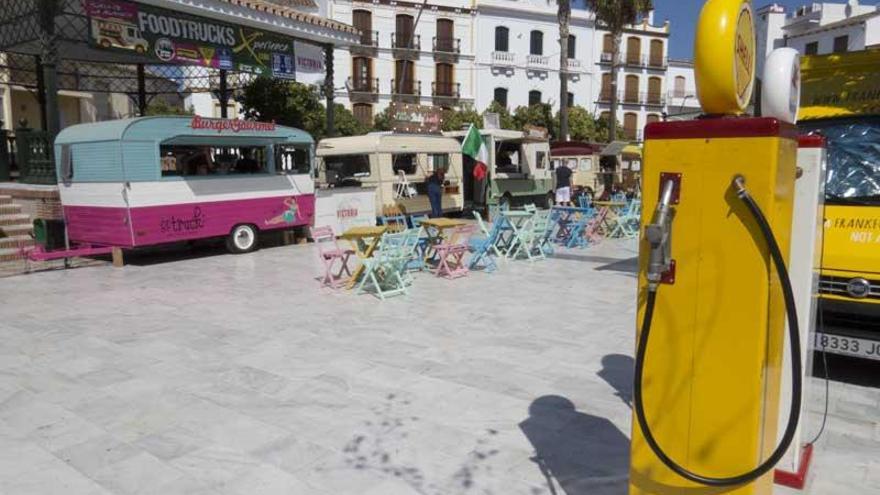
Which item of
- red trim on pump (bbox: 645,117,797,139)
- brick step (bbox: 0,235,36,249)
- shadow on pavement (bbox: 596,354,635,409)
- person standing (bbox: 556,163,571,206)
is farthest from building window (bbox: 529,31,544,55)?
red trim on pump (bbox: 645,117,797,139)

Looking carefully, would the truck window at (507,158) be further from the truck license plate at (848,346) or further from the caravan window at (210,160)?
the truck license plate at (848,346)

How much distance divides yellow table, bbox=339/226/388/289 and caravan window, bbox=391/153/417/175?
7313 mm

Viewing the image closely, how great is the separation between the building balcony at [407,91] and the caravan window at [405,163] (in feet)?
67.2

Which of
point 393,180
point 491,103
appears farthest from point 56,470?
point 491,103

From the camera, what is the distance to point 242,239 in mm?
11734

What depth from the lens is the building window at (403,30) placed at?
1427 inches

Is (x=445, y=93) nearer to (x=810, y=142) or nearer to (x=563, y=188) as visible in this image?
(x=563, y=188)

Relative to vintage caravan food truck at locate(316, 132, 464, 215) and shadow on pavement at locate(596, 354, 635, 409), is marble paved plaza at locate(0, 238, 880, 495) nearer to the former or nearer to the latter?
shadow on pavement at locate(596, 354, 635, 409)

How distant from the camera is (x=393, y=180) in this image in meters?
15.3

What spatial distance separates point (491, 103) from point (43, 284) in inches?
1214

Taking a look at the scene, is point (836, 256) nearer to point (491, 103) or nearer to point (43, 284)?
point (43, 284)

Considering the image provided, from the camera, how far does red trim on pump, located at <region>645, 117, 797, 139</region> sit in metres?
2.29

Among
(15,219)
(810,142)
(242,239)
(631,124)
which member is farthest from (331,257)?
(631,124)

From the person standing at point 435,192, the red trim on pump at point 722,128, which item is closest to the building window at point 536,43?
the person standing at point 435,192
